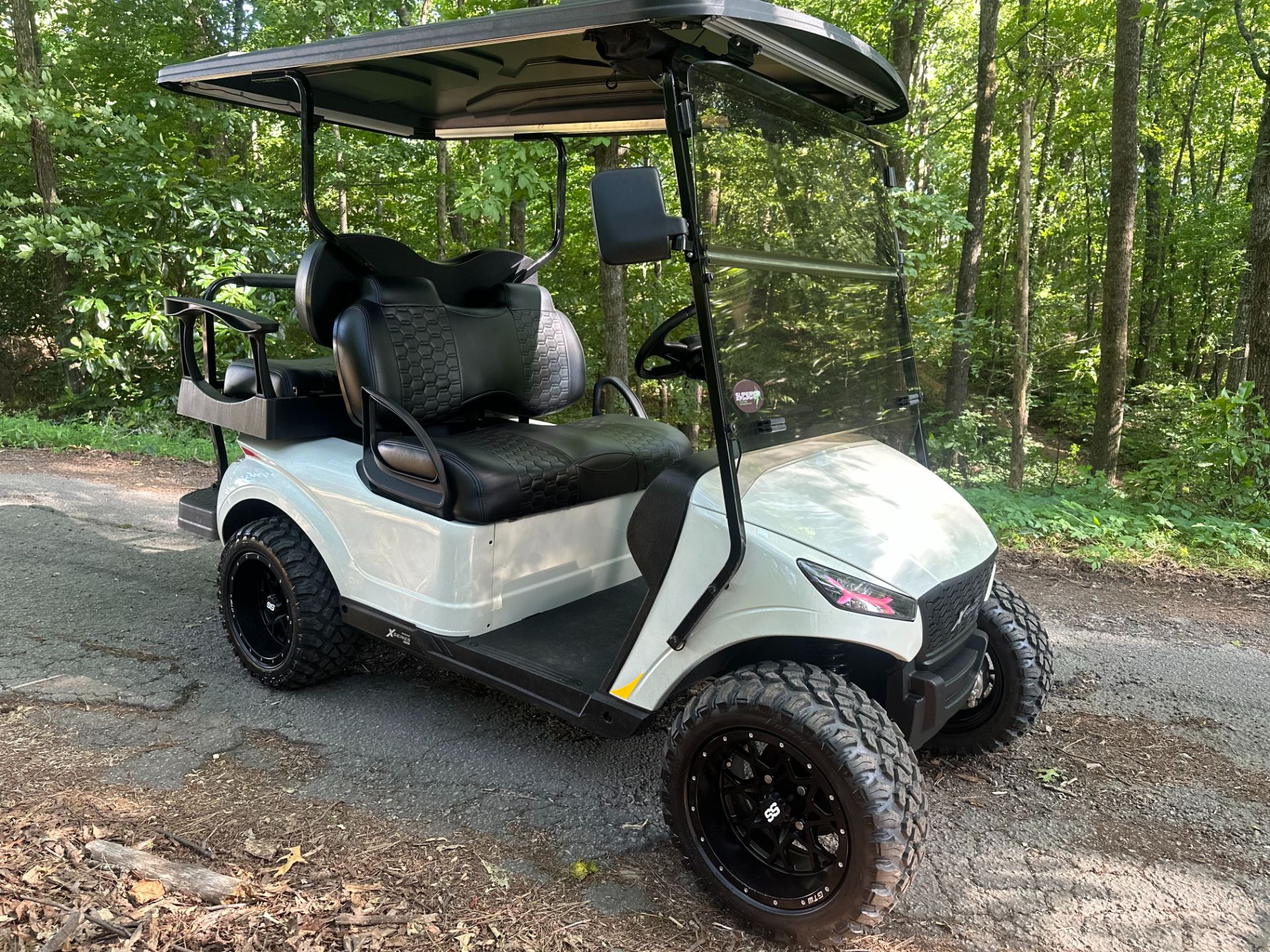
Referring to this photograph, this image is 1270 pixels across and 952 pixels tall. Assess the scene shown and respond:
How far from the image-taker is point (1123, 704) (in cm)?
342

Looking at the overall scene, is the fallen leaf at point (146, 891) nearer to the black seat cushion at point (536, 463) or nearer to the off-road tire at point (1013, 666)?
the black seat cushion at point (536, 463)

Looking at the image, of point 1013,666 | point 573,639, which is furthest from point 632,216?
point 1013,666

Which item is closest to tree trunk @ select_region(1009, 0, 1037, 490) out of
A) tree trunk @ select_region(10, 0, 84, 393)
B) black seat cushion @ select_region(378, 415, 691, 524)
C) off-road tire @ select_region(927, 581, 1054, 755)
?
off-road tire @ select_region(927, 581, 1054, 755)

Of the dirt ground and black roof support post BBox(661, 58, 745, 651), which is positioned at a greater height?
black roof support post BBox(661, 58, 745, 651)

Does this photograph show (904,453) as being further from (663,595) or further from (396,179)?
(396,179)

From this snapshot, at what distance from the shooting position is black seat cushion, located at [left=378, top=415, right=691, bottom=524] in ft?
9.34

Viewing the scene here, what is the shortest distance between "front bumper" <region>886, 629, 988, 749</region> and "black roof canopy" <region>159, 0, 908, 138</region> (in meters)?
1.68

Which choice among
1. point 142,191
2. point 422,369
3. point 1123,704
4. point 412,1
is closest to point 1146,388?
point 1123,704

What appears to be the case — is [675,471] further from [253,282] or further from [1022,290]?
[1022,290]

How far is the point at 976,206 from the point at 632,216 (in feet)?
34.7

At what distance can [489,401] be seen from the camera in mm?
3756

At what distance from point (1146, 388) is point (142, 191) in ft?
42.2

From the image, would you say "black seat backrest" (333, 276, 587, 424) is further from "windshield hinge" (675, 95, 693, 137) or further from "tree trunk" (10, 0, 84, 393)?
"tree trunk" (10, 0, 84, 393)

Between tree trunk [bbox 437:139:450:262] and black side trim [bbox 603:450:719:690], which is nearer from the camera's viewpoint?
black side trim [bbox 603:450:719:690]
